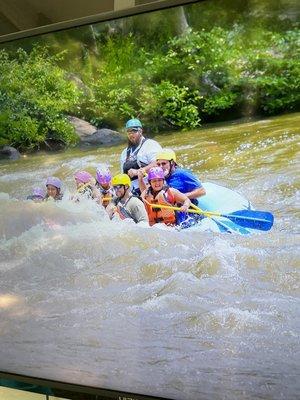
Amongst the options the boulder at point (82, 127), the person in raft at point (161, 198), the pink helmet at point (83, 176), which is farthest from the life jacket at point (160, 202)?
the boulder at point (82, 127)

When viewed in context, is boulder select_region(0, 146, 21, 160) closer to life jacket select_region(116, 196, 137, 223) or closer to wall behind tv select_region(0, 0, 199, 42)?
wall behind tv select_region(0, 0, 199, 42)

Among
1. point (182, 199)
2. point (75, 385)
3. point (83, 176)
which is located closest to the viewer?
point (182, 199)

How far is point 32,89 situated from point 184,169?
71 centimetres

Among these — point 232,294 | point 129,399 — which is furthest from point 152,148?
point 129,399

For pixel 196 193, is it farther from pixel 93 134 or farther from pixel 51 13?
pixel 51 13

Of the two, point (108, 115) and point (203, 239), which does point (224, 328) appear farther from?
point (108, 115)

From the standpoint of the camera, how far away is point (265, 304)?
172 cm

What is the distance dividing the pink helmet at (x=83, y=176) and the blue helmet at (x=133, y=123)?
209 millimetres

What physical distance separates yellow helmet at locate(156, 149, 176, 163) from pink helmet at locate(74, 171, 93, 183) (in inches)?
10.4

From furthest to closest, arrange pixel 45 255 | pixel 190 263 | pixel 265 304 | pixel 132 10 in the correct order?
pixel 45 255 < pixel 132 10 < pixel 190 263 < pixel 265 304

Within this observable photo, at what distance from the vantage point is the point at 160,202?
189 centimetres

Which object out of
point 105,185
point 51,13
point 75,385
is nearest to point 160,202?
point 105,185

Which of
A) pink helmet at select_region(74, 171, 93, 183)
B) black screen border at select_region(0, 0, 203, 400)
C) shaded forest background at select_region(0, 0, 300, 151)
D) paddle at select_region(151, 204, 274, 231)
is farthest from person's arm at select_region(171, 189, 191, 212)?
black screen border at select_region(0, 0, 203, 400)

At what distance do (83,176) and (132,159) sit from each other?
199 millimetres
